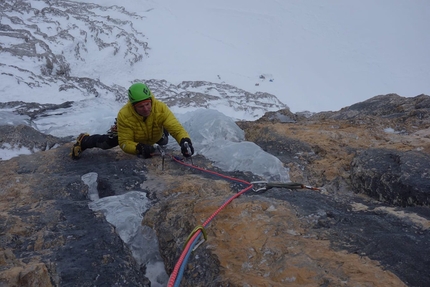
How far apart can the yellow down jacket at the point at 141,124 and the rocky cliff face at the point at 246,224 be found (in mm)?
287

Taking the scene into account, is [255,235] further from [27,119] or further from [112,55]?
[112,55]

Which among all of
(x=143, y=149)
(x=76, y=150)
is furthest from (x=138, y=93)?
(x=76, y=150)

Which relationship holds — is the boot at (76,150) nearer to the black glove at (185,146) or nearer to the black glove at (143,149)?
the black glove at (143,149)

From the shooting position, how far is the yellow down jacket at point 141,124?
13.6 feet

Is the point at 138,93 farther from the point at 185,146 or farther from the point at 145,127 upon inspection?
the point at 185,146

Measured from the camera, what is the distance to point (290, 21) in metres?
26.9

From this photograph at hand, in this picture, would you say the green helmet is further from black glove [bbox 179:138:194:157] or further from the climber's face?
black glove [bbox 179:138:194:157]

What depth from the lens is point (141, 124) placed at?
13.9 ft

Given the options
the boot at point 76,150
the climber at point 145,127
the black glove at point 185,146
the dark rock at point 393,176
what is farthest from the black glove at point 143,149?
the dark rock at point 393,176

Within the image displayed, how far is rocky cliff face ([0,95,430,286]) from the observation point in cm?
195

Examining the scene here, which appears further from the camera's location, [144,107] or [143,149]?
[143,149]

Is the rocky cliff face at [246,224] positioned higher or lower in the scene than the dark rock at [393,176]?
lower

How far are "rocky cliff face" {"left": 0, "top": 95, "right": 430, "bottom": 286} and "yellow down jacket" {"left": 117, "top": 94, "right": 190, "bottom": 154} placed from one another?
287mm

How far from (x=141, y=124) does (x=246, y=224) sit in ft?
7.59
